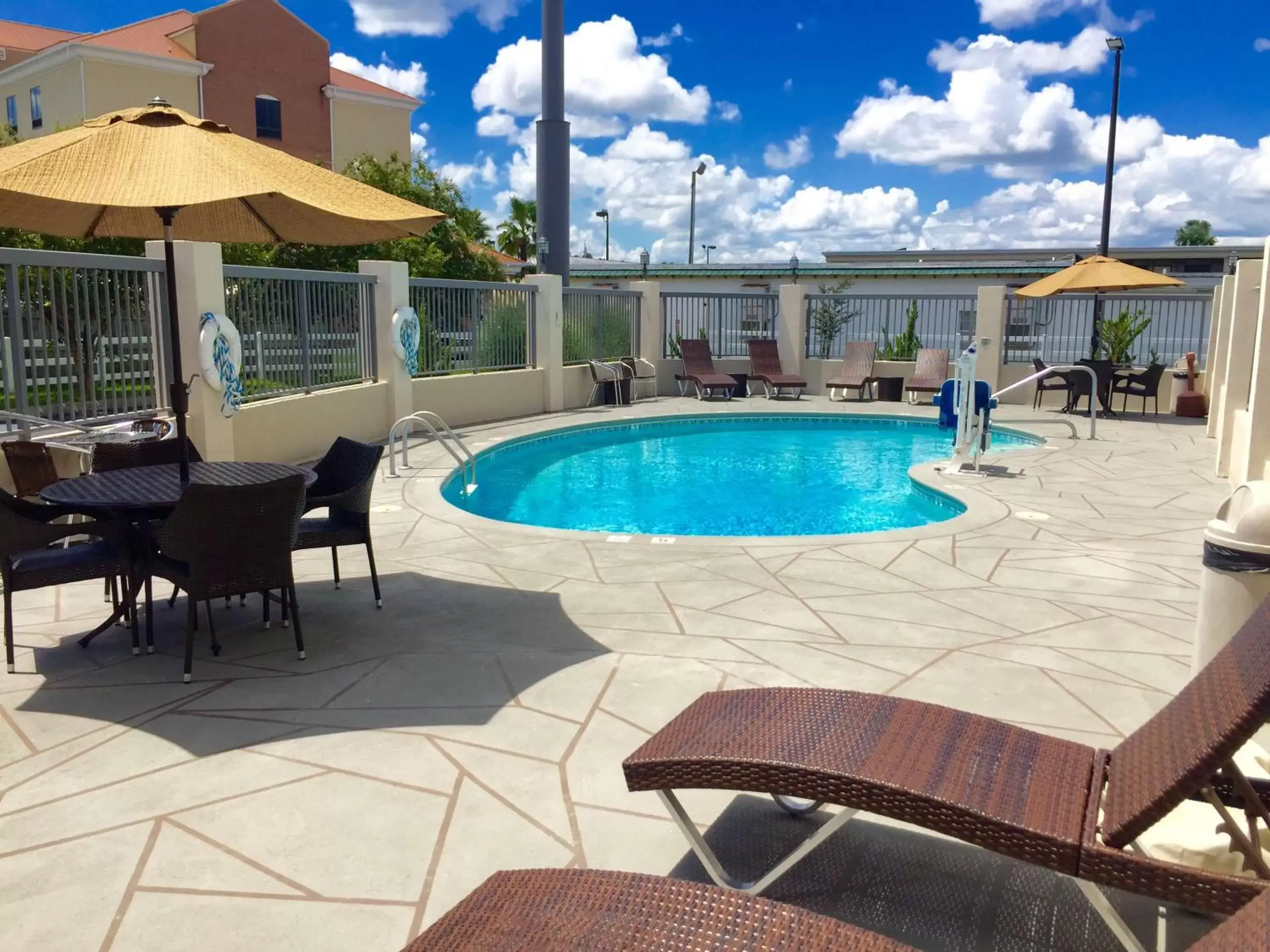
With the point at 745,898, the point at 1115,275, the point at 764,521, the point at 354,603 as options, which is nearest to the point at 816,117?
the point at 1115,275

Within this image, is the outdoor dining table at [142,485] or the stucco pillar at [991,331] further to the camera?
the stucco pillar at [991,331]

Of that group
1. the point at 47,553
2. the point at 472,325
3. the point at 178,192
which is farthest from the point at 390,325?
the point at 178,192

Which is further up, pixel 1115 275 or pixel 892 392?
pixel 1115 275

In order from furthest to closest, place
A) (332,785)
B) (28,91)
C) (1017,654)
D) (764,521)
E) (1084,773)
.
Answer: (28,91) < (764,521) < (1017,654) < (332,785) < (1084,773)

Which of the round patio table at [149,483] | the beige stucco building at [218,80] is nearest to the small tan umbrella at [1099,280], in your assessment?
the round patio table at [149,483]

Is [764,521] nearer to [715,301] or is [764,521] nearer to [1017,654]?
[1017,654]

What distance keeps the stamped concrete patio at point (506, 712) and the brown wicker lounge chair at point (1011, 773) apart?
0.43 m

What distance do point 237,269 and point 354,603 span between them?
542cm

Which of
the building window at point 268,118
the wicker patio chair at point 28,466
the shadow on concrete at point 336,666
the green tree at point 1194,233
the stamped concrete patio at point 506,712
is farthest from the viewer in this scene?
the green tree at point 1194,233

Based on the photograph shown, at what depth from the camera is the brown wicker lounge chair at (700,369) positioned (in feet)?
59.4

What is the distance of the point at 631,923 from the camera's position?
6.40ft

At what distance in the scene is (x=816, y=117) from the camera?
135 ft

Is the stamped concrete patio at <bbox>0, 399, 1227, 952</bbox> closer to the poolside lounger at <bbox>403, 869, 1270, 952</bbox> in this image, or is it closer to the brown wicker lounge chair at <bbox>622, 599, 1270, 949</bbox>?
the brown wicker lounge chair at <bbox>622, 599, 1270, 949</bbox>

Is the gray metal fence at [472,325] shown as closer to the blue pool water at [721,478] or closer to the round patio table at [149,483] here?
the blue pool water at [721,478]
